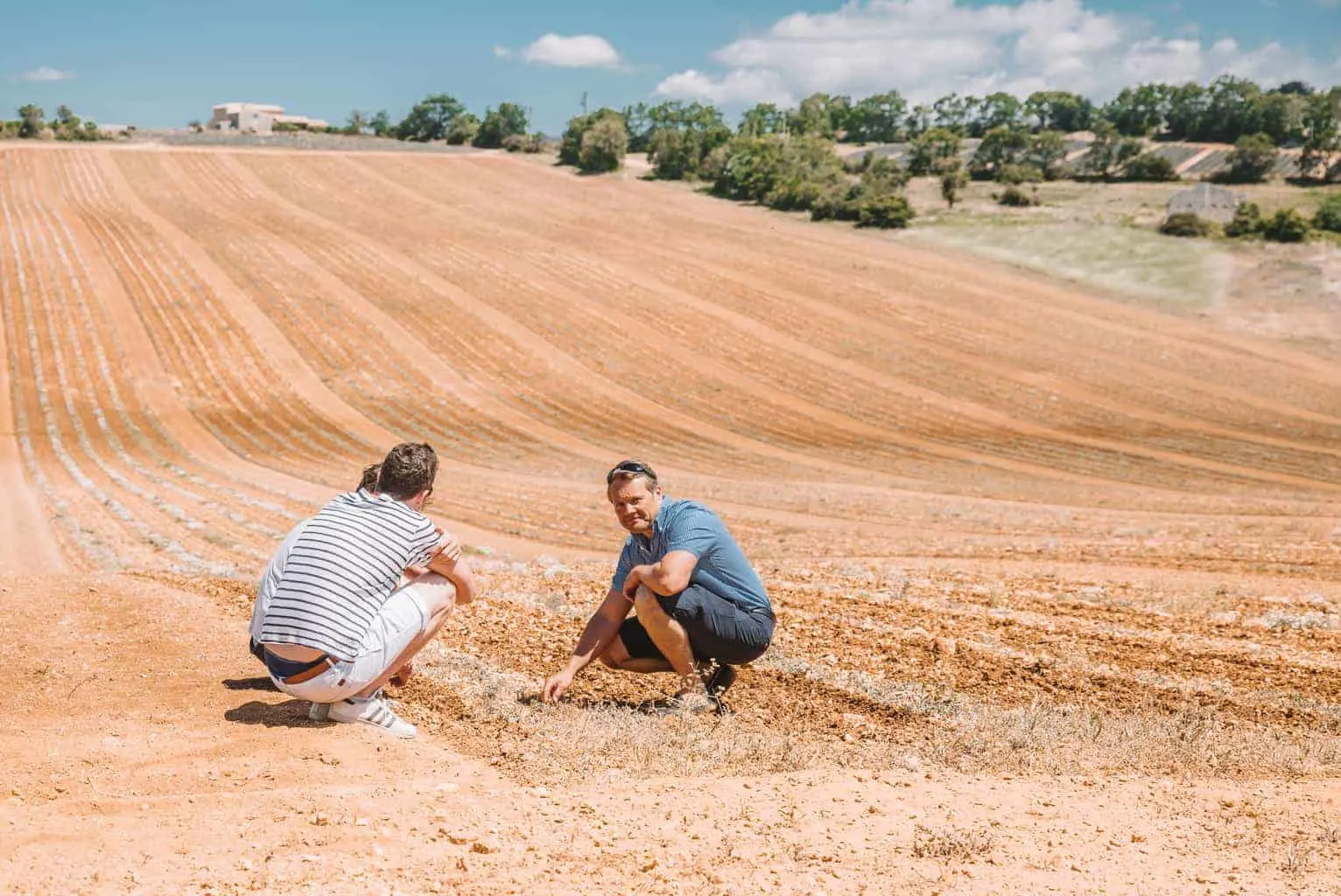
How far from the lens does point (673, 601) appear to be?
6738mm

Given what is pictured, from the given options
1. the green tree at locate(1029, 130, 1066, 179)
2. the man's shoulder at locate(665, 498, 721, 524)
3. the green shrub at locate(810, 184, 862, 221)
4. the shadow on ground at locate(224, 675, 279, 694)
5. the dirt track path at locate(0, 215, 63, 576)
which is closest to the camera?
the man's shoulder at locate(665, 498, 721, 524)

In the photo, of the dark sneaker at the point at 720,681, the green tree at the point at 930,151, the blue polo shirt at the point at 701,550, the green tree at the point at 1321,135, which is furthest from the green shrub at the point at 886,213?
the blue polo shirt at the point at 701,550

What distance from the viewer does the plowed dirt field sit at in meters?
4.86

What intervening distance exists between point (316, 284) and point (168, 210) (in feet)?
58.4

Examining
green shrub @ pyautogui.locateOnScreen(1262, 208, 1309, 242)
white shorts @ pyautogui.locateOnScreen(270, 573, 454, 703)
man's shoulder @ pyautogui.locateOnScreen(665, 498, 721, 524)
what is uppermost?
green shrub @ pyautogui.locateOnScreen(1262, 208, 1309, 242)

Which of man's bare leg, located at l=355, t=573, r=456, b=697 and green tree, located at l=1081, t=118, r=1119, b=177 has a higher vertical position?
green tree, located at l=1081, t=118, r=1119, b=177

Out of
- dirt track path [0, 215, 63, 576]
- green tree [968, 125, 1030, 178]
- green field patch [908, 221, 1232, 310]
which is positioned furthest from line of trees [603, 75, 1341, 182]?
dirt track path [0, 215, 63, 576]

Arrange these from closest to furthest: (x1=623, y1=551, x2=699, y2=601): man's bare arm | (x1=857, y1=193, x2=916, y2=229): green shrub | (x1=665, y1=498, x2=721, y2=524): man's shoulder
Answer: (x1=623, y1=551, x2=699, y2=601): man's bare arm < (x1=665, y1=498, x2=721, y2=524): man's shoulder < (x1=857, y1=193, x2=916, y2=229): green shrub

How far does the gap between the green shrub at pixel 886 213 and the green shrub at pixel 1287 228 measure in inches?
730

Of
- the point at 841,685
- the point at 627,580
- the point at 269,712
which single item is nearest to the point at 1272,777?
the point at 841,685

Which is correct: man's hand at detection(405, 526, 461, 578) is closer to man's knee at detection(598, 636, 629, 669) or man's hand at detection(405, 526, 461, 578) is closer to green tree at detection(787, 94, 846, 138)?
man's knee at detection(598, 636, 629, 669)

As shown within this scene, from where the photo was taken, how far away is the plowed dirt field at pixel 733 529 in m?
4.86

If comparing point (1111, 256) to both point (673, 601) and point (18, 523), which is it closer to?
point (18, 523)

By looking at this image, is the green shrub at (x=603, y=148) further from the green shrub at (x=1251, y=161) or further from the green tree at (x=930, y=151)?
the green shrub at (x=1251, y=161)
